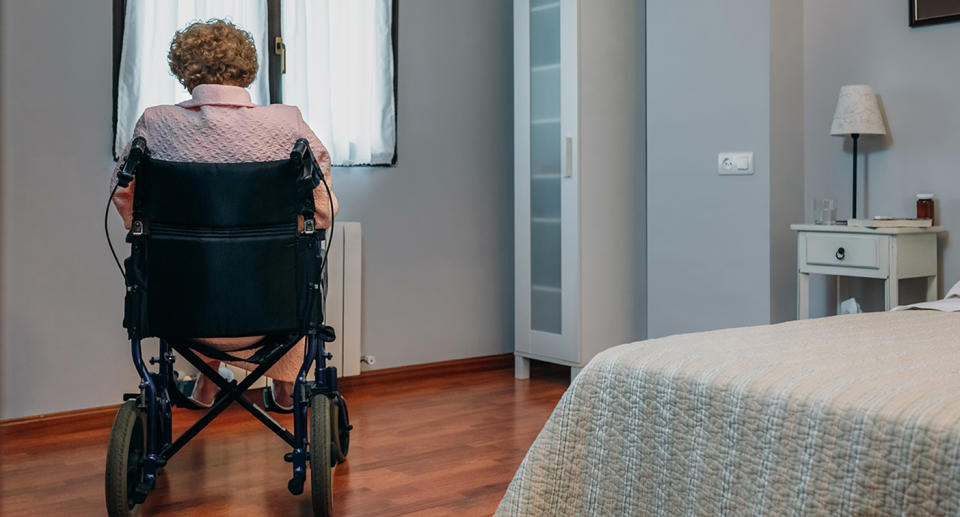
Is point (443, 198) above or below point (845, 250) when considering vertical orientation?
above

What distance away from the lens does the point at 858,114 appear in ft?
10.8

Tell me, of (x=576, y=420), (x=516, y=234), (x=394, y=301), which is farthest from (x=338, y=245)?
(x=576, y=420)

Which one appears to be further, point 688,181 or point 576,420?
point 688,181

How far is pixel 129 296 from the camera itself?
208 centimetres

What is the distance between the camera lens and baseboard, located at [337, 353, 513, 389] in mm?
3891

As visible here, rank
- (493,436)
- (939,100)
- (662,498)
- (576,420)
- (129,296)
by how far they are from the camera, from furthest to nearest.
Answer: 1. (939,100)
2. (493,436)
3. (129,296)
4. (576,420)
5. (662,498)

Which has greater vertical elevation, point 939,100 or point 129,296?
point 939,100

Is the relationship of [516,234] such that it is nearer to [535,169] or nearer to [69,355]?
[535,169]

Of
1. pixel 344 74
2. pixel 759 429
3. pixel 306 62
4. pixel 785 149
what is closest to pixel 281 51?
pixel 306 62

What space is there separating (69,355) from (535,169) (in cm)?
205

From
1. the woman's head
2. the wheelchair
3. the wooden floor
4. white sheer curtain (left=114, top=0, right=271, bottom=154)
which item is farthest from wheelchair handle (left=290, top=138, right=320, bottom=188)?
→ white sheer curtain (left=114, top=0, right=271, bottom=154)

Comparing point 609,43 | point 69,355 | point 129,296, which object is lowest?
point 69,355

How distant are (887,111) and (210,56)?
2.52 meters

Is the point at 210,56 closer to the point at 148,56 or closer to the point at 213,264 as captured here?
the point at 213,264
